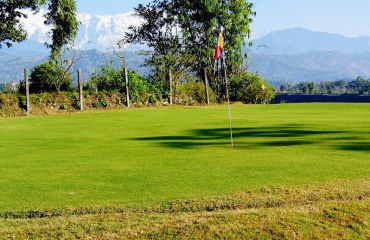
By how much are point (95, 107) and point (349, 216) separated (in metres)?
27.2

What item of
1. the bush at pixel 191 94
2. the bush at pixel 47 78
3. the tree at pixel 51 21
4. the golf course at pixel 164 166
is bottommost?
the golf course at pixel 164 166

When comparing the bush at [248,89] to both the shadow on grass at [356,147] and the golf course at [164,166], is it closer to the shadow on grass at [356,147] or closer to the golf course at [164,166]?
the golf course at [164,166]

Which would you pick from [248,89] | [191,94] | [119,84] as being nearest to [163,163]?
[119,84]

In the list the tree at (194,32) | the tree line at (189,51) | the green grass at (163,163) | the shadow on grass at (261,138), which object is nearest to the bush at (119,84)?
the tree line at (189,51)

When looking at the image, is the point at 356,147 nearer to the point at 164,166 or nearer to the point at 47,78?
the point at 164,166

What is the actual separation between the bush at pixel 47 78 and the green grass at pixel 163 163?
15352 millimetres

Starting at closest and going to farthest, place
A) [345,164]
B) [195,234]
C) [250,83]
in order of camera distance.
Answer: [195,234] < [345,164] < [250,83]

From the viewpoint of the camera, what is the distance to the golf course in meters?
8.29

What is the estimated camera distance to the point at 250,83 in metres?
43.1

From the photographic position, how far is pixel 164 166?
34.5 feet

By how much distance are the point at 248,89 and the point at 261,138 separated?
93.1 feet

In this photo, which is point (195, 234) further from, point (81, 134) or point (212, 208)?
point (81, 134)

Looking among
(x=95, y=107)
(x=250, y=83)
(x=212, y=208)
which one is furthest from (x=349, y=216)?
(x=250, y=83)

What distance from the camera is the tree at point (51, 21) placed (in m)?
29.1
